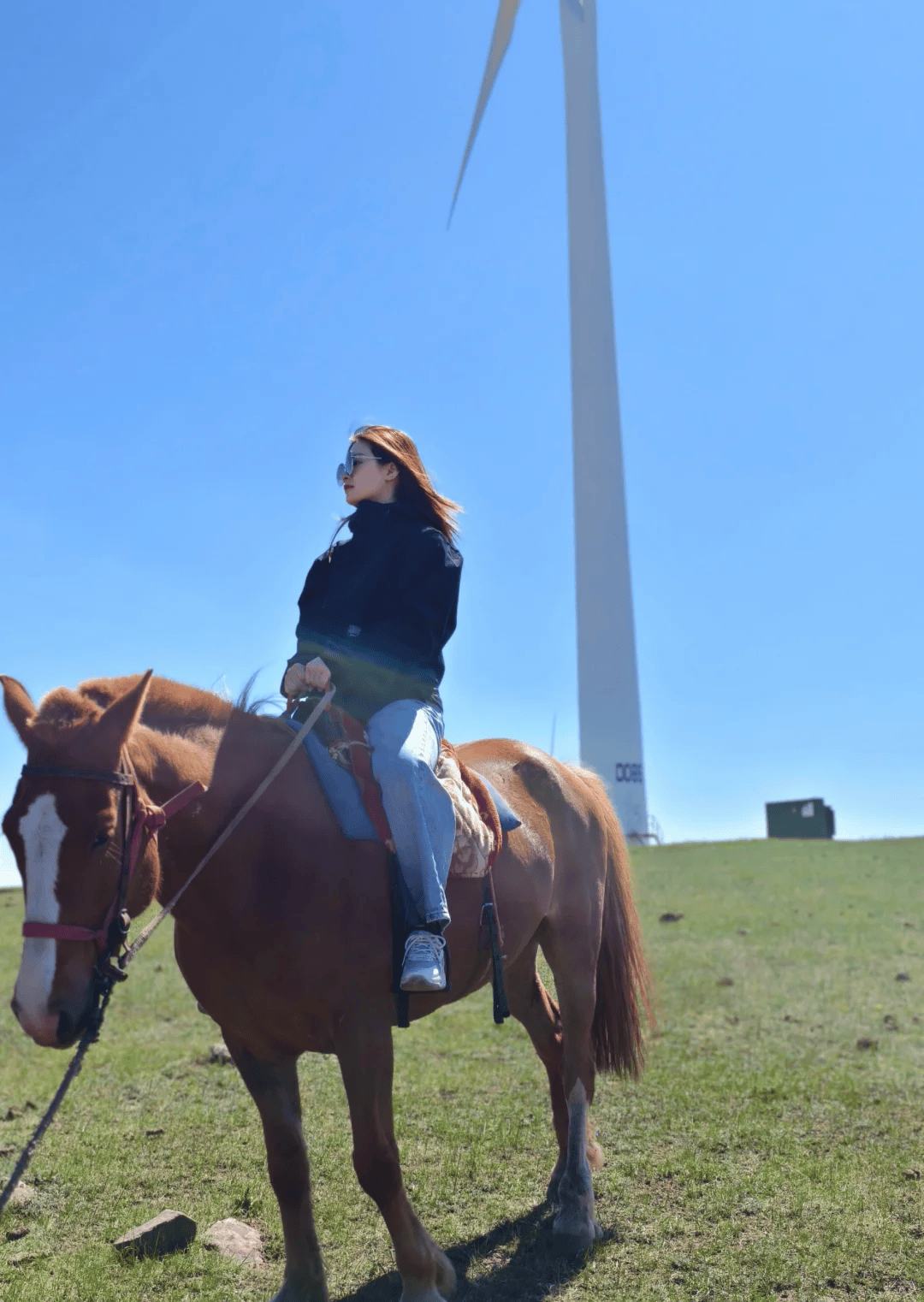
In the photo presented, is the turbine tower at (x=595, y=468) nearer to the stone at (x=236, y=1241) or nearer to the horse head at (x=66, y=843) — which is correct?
the stone at (x=236, y=1241)

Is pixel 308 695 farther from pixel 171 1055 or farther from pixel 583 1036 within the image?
pixel 171 1055

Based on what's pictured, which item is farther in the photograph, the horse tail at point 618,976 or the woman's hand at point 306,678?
the horse tail at point 618,976

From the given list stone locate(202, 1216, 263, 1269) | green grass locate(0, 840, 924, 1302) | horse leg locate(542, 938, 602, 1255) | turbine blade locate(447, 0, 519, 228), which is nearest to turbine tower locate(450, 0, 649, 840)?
turbine blade locate(447, 0, 519, 228)

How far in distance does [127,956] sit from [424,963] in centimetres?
110

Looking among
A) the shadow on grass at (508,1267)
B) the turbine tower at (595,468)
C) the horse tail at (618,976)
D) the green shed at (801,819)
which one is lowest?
the shadow on grass at (508,1267)

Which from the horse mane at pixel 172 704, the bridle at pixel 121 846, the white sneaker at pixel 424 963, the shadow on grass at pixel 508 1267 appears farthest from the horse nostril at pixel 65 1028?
the shadow on grass at pixel 508 1267

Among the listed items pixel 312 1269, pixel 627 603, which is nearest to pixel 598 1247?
pixel 312 1269

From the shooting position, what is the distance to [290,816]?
3.79 metres

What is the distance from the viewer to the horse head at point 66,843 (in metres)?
2.92

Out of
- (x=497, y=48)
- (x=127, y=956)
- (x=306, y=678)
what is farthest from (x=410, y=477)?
(x=497, y=48)

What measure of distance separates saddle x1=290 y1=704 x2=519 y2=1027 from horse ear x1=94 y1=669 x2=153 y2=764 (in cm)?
111

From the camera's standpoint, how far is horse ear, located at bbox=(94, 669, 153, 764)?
10.2 feet

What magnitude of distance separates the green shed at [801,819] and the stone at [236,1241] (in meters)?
37.9

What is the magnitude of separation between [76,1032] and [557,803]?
3.26 metres
